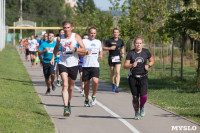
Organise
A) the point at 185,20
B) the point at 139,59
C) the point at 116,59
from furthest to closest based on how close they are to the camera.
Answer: the point at 185,20 < the point at 116,59 < the point at 139,59

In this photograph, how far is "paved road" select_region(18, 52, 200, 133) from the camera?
855 centimetres

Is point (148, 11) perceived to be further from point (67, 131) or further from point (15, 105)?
point (67, 131)

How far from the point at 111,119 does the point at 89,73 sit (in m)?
2.25

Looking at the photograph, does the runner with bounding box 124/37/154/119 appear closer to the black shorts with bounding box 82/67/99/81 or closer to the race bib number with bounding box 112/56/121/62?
the black shorts with bounding box 82/67/99/81

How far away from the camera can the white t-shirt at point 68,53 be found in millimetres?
9586

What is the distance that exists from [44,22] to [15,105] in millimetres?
116384

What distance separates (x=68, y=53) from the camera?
968cm

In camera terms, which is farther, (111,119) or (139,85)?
(111,119)

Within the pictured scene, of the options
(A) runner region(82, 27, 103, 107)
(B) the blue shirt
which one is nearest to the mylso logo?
(A) runner region(82, 27, 103, 107)

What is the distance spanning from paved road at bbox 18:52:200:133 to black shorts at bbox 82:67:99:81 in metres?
0.78

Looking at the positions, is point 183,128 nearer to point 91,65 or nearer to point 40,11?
point 91,65

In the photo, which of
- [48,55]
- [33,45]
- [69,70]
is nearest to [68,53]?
[69,70]

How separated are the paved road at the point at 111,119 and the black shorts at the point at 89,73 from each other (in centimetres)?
78

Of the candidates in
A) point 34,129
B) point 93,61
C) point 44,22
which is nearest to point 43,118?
point 34,129
